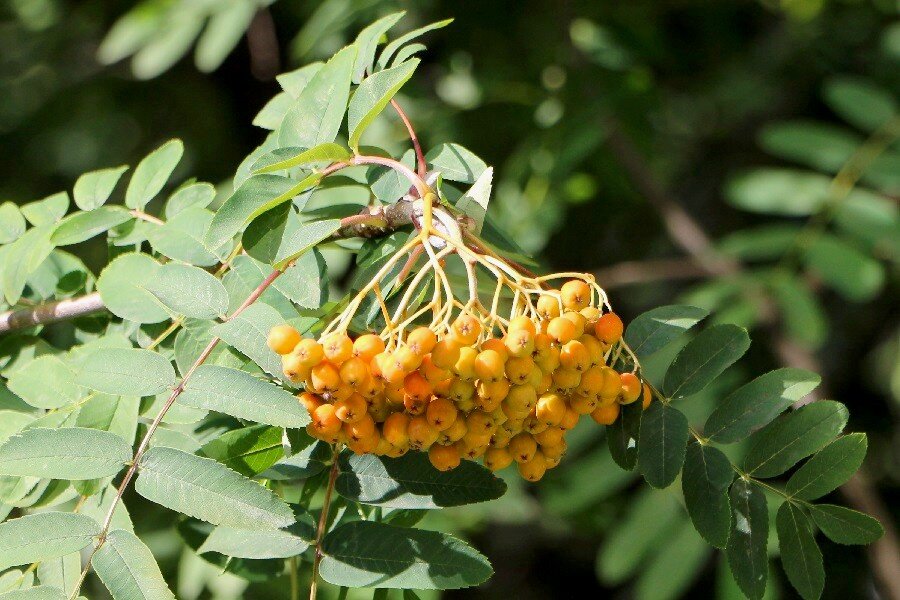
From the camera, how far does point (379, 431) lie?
4.47 feet

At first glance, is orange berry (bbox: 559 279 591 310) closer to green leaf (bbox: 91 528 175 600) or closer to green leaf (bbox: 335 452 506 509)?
green leaf (bbox: 335 452 506 509)

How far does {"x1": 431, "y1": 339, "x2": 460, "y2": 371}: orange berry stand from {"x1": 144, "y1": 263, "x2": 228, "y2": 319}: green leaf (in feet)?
1.23

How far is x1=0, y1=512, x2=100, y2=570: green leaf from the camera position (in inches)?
52.3

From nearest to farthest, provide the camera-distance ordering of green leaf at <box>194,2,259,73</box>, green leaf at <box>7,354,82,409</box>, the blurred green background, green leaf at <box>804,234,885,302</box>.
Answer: green leaf at <box>7,354,82,409</box> < green leaf at <box>804,234,885,302</box> < the blurred green background < green leaf at <box>194,2,259,73</box>

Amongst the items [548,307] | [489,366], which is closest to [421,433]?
[489,366]

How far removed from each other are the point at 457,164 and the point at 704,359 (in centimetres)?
51

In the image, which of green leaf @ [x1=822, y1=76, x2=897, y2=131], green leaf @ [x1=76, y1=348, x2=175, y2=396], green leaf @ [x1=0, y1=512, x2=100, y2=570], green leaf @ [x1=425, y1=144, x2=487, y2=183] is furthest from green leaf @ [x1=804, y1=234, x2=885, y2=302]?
green leaf @ [x1=0, y1=512, x2=100, y2=570]

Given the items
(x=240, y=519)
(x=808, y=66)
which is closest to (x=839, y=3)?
(x=808, y=66)

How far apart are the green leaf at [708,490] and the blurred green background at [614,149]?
0.40m

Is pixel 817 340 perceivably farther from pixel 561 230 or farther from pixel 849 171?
pixel 561 230

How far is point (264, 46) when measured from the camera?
423 cm

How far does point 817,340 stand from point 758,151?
2.07m

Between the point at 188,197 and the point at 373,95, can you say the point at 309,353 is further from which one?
the point at 188,197

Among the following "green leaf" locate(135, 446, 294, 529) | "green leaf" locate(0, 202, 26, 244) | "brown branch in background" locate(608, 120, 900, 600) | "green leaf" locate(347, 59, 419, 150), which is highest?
"green leaf" locate(347, 59, 419, 150)
